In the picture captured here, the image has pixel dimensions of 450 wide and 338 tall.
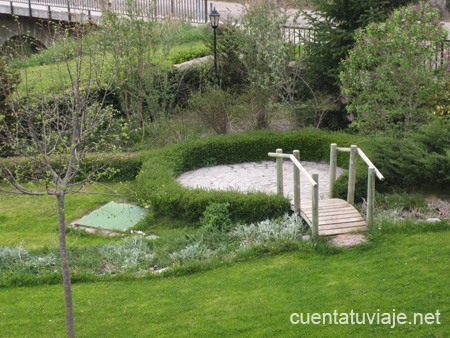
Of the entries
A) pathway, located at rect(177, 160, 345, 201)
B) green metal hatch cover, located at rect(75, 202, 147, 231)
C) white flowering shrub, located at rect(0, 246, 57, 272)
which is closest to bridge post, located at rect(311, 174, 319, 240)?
pathway, located at rect(177, 160, 345, 201)

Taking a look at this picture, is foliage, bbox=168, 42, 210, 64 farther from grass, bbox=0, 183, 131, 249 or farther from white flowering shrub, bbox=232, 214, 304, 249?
white flowering shrub, bbox=232, 214, 304, 249

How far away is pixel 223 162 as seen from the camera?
12.5 meters

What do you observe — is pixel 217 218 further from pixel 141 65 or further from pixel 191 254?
pixel 141 65

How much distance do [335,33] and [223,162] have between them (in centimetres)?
459

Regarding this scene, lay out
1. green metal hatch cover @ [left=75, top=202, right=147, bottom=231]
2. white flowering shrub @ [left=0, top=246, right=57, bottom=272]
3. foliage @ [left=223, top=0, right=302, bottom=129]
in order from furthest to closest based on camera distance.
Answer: foliage @ [left=223, top=0, right=302, bottom=129], green metal hatch cover @ [left=75, top=202, right=147, bottom=231], white flowering shrub @ [left=0, top=246, right=57, bottom=272]

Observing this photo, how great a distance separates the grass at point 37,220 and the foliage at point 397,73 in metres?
5.47

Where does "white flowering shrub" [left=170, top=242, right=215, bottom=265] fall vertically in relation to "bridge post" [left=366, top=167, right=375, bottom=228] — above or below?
below

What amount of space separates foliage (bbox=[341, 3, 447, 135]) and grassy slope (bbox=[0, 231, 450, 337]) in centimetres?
403

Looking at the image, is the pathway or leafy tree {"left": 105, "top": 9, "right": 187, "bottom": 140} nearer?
the pathway

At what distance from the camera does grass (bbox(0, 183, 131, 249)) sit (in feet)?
29.6

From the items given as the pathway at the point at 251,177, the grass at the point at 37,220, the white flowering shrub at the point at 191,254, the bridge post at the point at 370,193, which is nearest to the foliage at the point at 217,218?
the white flowering shrub at the point at 191,254

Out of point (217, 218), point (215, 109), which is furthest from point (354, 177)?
point (215, 109)

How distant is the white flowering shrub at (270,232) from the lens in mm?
8031

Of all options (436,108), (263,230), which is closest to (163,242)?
(263,230)
